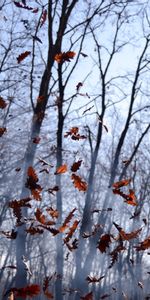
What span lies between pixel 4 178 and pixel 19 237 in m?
6.90

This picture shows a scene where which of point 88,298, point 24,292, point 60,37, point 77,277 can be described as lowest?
point 24,292

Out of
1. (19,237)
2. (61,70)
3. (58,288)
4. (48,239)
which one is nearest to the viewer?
(19,237)

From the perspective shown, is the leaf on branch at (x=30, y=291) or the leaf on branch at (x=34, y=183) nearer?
the leaf on branch at (x=30, y=291)

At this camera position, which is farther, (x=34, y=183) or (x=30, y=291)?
(x=34, y=183)

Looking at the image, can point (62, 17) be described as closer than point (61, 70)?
Yes

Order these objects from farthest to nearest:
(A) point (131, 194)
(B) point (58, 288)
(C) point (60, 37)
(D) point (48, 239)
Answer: (D) point (48, 239) → (B) point (58, 288) → (C) point (60, 37) → (A) point (131, 194)

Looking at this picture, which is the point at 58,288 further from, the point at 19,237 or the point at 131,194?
the point at 131,194

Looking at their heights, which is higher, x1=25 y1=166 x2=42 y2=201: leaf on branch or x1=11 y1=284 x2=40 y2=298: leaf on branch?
x1=25 y1=166 x2=42 y2=201: leaf on branch

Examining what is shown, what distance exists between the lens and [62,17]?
689 cm

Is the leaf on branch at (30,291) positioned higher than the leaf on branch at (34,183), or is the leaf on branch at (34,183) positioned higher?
the leaf on branch at (34,183)

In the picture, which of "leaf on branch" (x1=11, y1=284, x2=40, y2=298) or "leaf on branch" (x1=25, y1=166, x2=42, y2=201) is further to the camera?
"leaf on branch" (x1=25, y1=166, x2=42, y2=201)

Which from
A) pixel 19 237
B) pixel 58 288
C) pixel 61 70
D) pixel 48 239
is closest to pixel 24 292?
pixel 19 237

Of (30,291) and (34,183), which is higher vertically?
(34,183)

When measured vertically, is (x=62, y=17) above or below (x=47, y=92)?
above
